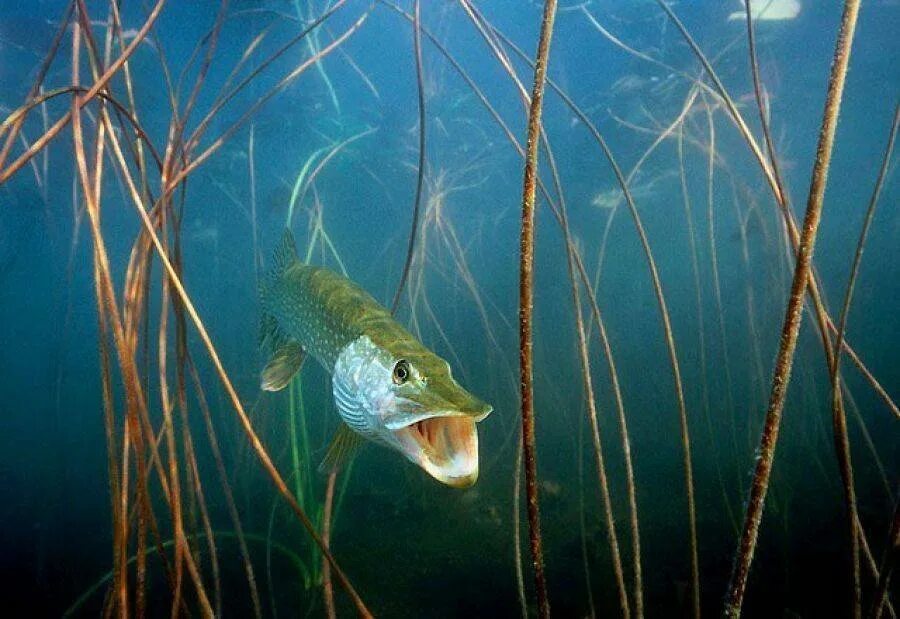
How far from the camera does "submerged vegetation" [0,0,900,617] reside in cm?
162

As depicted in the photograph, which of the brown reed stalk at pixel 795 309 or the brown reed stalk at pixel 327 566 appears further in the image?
the brown reed stalk at pixel 327 566

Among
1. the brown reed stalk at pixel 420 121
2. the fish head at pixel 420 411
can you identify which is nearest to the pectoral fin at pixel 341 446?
the fish head at pixel 420 411

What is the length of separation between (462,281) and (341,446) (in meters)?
10.2

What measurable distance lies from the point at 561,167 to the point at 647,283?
31212mm

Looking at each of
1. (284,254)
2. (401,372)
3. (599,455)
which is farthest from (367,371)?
(284,254)

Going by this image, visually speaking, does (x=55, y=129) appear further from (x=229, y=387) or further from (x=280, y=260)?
(x=280, y=260)

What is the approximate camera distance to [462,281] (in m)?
12.7

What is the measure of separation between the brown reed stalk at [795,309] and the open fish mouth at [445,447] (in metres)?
0.77

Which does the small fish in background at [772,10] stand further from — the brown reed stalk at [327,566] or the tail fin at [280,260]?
the brown reed stalk at [327,566]

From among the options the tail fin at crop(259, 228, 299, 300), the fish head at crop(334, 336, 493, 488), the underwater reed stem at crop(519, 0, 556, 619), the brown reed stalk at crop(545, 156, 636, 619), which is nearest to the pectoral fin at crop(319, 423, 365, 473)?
the fish head at crop(334, 336, 493, 488)

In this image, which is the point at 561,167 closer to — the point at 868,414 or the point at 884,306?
the point at 868,414

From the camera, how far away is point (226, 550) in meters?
7.68

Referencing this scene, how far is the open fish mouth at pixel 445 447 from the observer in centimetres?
169

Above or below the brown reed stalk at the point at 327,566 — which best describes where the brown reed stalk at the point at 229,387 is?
above
